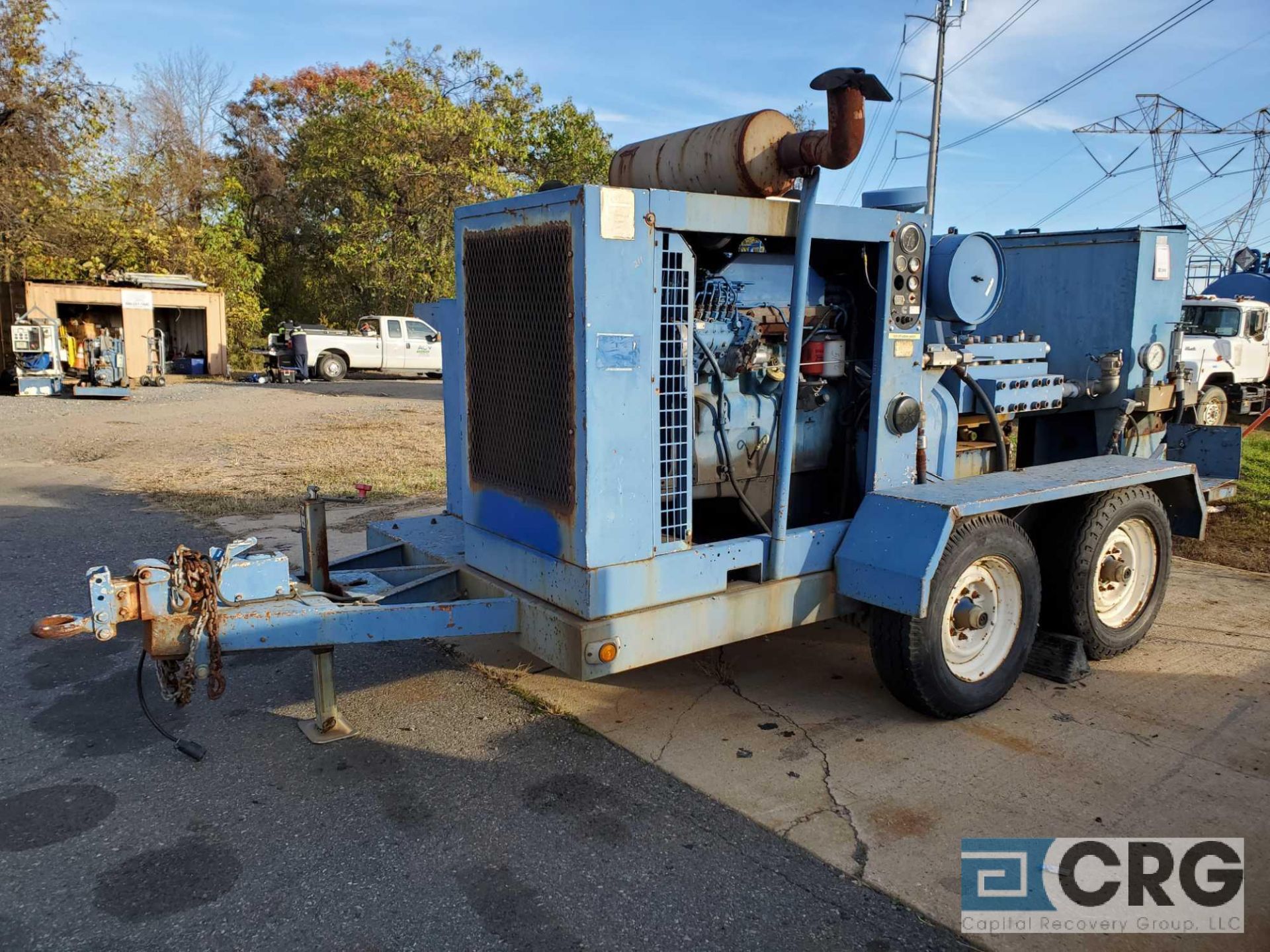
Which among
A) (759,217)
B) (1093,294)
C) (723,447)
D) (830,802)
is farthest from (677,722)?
(1093,294)

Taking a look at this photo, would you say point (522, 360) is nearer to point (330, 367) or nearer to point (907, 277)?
point (907, 277)

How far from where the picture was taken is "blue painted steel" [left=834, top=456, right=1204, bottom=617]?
13.2ft

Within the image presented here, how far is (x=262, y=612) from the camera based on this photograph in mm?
3504

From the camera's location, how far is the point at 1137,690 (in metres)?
4.77

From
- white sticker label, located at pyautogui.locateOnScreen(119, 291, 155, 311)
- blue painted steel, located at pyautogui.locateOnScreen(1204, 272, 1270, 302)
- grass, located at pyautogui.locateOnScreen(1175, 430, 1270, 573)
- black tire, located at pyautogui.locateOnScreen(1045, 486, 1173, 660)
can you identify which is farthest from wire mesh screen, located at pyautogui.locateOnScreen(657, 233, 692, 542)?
white sticker label, located at pyautogui.locateOnScreen(119, 291, 155, 311)

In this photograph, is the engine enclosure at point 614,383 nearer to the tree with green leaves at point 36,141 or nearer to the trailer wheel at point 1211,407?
the trailer wheel at point 1211,407

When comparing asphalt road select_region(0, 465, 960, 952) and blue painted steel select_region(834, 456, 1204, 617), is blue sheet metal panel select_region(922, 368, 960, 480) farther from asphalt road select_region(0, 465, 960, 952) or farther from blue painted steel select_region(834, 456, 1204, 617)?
asphalt road select_region(0, 465, 960, 952)

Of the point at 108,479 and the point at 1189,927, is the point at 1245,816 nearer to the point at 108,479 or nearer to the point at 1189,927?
the point at 1189,927

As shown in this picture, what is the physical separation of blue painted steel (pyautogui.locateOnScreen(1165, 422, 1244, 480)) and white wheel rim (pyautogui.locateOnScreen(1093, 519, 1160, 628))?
69.2 inches

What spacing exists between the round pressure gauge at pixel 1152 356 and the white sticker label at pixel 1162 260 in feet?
1.35

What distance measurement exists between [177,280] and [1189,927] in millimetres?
26781

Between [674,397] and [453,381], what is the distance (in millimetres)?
1309

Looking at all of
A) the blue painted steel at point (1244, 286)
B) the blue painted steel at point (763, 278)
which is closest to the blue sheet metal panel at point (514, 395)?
the blue painted steel at point (763, 278)
